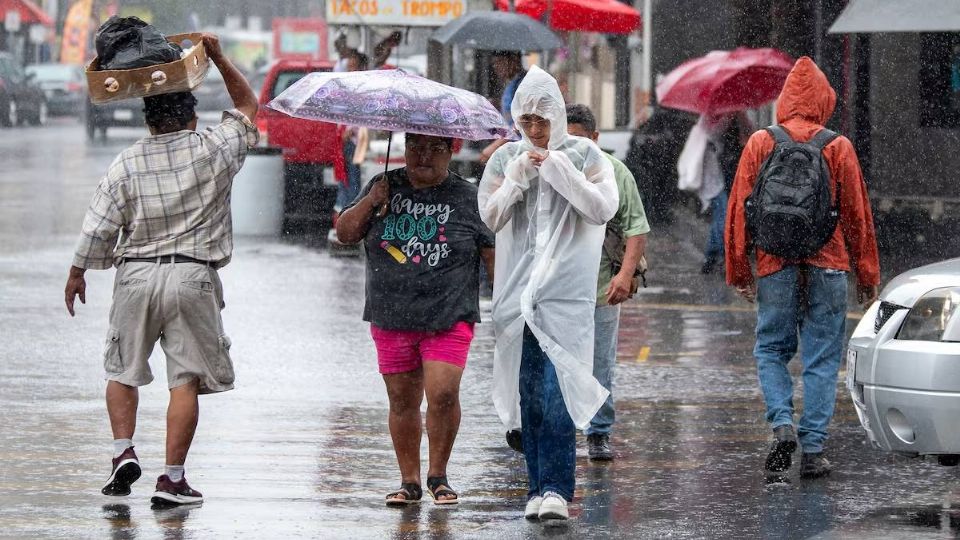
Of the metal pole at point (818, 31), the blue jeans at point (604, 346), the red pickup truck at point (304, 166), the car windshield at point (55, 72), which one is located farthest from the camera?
the car windshield at point (55, 72)

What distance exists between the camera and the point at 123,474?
6.96 metres

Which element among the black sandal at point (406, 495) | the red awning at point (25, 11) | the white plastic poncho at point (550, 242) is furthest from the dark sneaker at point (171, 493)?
the red awning at point (25, 11)

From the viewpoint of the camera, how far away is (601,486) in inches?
302

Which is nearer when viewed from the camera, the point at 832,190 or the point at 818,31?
the point at 832,190

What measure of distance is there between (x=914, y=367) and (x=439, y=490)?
185 cm

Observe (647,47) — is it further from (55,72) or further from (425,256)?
(55,72)

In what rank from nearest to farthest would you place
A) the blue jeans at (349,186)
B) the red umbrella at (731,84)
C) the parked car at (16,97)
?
the red umbrella at (731,84) < the blue jeans at (349,186) < the parked car at (16,97)

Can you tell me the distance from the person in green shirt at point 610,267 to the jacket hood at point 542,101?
1.00 metres

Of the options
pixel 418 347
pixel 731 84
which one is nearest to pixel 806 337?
pixel 418 347

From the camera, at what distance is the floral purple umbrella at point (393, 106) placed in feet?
22.5

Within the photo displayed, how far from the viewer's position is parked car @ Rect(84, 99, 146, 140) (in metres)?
39.1

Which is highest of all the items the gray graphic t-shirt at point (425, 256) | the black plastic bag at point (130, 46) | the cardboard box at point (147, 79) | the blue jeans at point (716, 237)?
the black plastic bag at point (130, 46)

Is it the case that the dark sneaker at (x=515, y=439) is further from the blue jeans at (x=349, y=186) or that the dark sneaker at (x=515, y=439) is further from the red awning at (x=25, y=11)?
the red awning at (x=25, y=11)

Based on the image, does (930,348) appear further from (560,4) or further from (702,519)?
(560,4)
